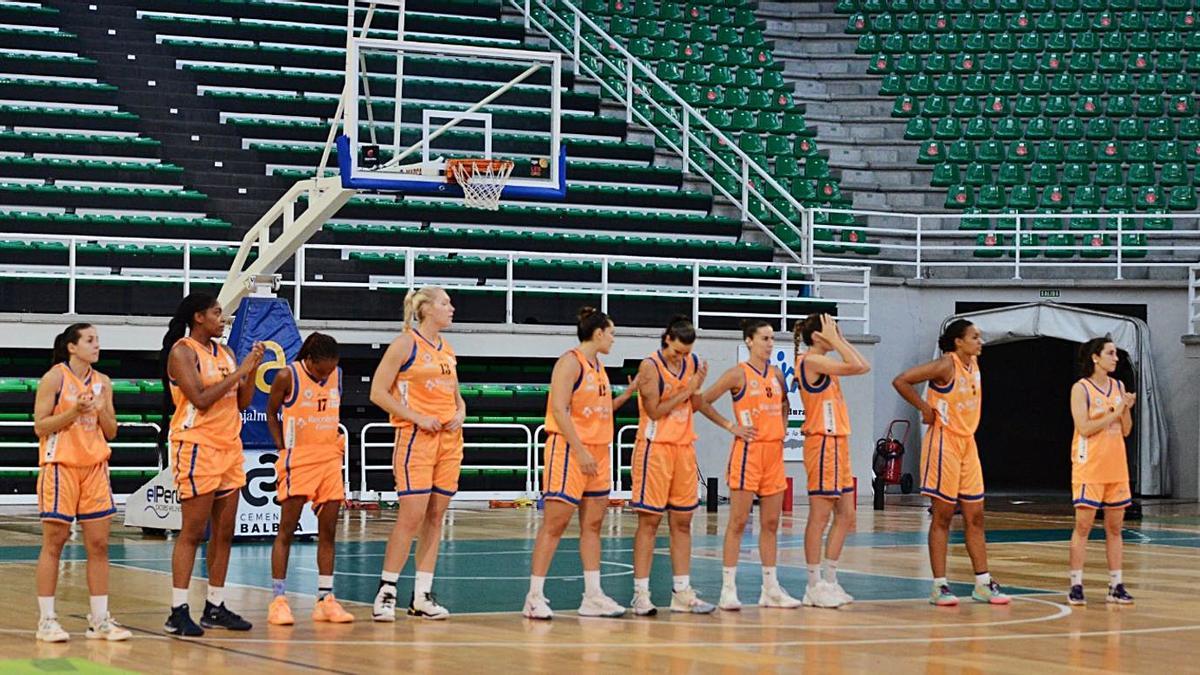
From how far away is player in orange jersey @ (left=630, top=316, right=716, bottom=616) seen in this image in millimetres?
10125

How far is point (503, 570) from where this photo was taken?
41.9 feet

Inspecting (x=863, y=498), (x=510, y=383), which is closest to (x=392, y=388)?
(x=510, y=383)

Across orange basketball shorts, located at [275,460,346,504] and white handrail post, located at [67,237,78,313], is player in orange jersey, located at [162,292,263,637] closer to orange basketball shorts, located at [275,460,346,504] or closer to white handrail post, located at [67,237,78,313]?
orange basketball shorts, located at [275,460,346,504]

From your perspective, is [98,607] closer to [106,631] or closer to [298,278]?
[106,631]

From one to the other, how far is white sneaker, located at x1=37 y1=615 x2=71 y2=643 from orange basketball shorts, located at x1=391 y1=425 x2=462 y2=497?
196 cm

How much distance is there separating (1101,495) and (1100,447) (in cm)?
31

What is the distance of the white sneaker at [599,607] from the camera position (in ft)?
32.5

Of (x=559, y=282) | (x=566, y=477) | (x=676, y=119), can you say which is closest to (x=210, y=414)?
(x=566, y=477)

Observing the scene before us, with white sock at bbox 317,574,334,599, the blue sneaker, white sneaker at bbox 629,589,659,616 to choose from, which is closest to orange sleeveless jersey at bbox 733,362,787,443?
white sneaker at bbox 629,589,659,616

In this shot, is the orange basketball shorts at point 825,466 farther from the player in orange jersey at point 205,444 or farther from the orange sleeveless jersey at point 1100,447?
the player in orange jersey at point 205,444

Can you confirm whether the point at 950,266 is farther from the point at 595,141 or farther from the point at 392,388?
the point at 392,388

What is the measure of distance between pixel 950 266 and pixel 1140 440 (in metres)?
3.71

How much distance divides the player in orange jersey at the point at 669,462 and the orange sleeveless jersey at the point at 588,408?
0.88 feet

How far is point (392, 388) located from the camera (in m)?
9.73
